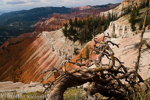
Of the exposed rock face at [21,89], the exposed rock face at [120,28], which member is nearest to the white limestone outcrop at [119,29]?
the exposed rock face at [120,28]

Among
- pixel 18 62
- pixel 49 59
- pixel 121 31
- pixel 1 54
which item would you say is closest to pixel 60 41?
pixel 49 59

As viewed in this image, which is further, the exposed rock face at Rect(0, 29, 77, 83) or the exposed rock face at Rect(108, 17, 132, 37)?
the exposed rock face at Rect(0, 29, 77, 83)

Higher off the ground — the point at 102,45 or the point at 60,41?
the point at 102,45

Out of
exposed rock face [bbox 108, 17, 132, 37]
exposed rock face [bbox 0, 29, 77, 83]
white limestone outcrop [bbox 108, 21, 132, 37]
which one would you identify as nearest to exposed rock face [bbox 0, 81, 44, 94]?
exposed rock face [bbox 0, 29, 77, 83]

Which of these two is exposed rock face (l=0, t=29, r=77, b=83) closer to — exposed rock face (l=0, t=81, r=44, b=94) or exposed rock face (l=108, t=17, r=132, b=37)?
exposed rock face (l=108, t=17, r=132, b=37)

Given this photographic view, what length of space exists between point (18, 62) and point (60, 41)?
2307cm

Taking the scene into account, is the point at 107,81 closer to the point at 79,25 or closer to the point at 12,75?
the point at 12,75

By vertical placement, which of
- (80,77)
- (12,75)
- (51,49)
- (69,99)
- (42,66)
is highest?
(80,77)

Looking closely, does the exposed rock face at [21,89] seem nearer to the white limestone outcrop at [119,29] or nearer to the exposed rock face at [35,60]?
the exposed rock face at [35,60]

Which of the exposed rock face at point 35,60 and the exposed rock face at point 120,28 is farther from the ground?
the exposed rock face at point 120,28

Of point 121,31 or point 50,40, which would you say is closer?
point 121,31

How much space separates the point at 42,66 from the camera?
4197 cm

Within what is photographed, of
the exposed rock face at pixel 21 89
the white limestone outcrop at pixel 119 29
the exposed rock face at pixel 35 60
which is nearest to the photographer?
the exposed rock face at pixel 21 89

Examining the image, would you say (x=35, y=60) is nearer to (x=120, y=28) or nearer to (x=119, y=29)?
(x=119, y=29)
